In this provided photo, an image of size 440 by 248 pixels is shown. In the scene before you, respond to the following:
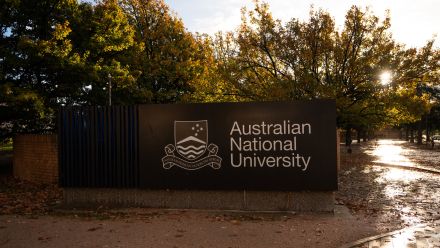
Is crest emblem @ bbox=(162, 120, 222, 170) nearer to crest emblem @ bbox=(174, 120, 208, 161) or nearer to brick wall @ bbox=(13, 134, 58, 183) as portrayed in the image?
crest emblem @ bbox=(174, 120, 208, 161)

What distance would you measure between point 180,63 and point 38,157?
1270 cm

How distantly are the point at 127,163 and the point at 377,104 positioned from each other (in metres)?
15.2

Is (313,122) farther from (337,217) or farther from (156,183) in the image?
(156,183)

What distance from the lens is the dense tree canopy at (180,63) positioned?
14.3 metres

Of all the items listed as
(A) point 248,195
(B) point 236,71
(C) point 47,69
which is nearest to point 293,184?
(A) point 248,195

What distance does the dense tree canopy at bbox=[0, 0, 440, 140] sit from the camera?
14320 millimetres

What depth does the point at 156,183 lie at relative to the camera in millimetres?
9227

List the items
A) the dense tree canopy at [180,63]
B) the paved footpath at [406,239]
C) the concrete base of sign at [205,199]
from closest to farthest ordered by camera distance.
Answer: the paved footpath at [406,239] → the concrete base of sign at [205,199] → the dense tree canopy at [180,63]

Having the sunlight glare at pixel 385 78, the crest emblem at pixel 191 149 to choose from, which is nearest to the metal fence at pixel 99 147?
the crest emblem at pixel 191 149

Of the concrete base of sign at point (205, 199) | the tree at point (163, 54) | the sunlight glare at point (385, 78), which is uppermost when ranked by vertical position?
the tree at point (163, 54)

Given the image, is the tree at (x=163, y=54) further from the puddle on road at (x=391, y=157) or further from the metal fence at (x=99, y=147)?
the metal fence at (x=99, y=147)

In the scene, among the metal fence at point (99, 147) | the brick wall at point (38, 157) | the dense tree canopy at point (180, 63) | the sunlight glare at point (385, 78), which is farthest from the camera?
the sunlight glare at point (385, 78)

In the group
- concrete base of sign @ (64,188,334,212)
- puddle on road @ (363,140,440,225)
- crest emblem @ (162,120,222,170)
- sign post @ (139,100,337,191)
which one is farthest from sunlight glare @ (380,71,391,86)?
crest emblem @ (162,120,222,170)

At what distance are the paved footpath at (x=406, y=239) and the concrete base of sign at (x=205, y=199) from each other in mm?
1872
